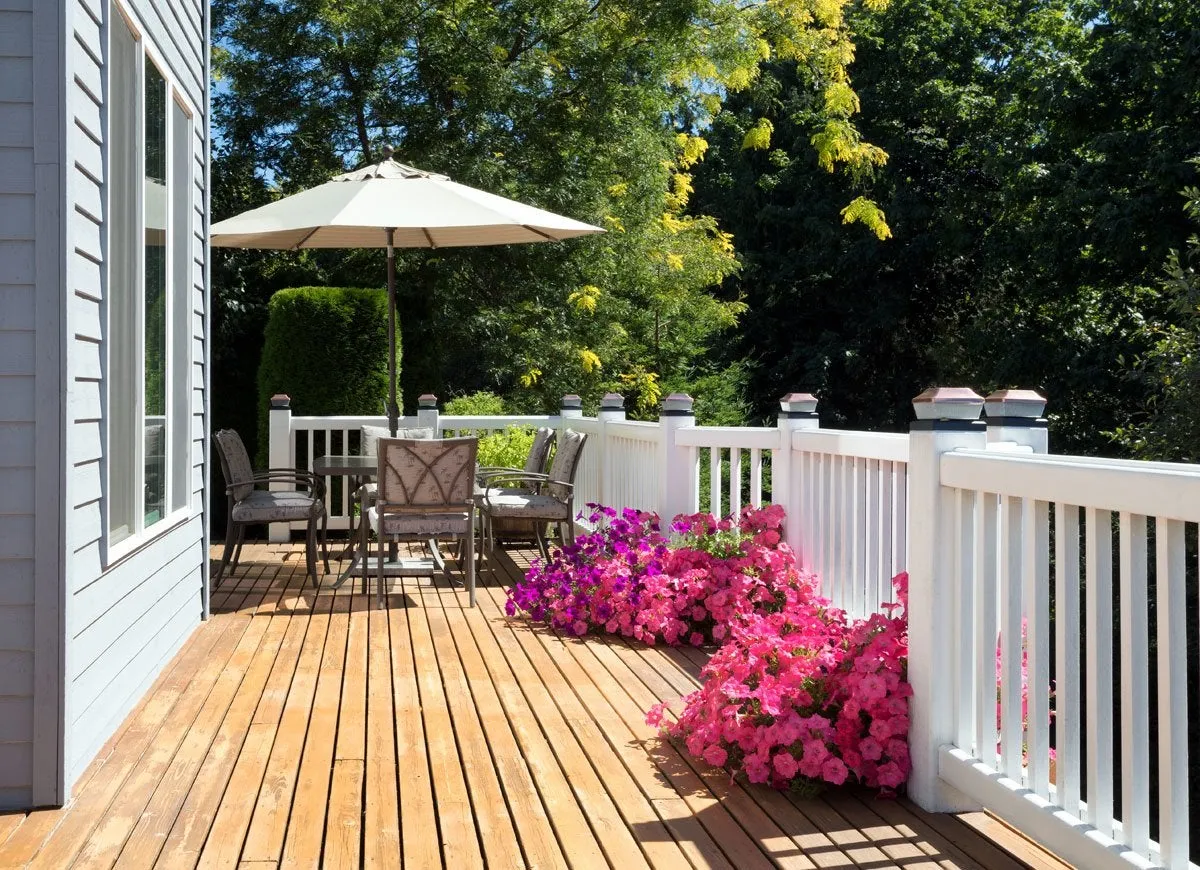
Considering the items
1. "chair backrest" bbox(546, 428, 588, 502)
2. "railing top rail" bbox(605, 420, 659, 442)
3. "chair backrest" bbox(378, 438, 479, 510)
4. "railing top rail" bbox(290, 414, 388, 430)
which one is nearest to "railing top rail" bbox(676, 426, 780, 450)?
"railing top rail" bbox(605, 420, 659, 442)

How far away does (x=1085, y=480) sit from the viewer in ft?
7.72

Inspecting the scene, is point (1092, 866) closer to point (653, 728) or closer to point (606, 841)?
point (606, 841)

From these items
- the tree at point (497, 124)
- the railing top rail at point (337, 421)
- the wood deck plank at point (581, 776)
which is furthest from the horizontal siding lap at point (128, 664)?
the tree at point (497, 124)

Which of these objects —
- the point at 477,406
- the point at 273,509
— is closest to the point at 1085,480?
the point at 273,509

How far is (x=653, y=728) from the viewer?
3.71m

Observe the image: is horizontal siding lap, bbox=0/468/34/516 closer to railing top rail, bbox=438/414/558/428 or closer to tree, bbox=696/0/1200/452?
railing top rail, bbox=438/414/558/428

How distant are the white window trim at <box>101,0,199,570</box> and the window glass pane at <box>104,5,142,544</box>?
0.02m

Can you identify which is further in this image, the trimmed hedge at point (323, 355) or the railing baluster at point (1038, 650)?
the trimmed hedge at point (323, 355)

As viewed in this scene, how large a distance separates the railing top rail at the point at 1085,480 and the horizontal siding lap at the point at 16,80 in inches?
95.1

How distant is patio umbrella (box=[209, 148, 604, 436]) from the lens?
235 inches

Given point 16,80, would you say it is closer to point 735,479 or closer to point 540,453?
point 735,479

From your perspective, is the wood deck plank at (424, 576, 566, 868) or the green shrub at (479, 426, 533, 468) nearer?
the wood deck plank at (424, 576, 566, 868)

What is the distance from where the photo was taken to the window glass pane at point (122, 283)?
11.8ft

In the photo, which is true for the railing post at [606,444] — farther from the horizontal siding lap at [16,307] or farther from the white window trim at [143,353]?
the horizontal siding lap at [16,307]
